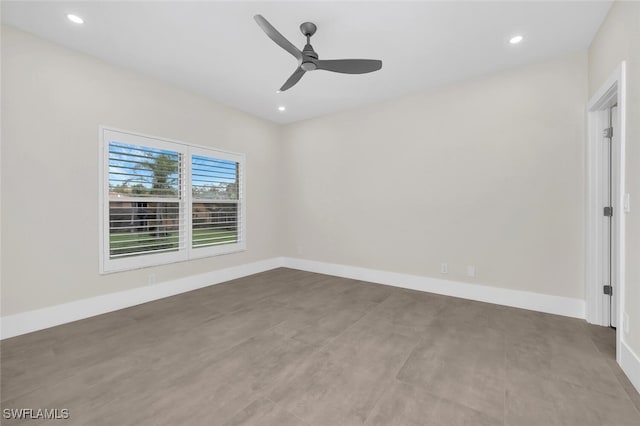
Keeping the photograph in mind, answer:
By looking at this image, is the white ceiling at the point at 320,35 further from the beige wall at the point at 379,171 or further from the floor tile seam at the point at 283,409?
the floor tile seam at the point at 283,409

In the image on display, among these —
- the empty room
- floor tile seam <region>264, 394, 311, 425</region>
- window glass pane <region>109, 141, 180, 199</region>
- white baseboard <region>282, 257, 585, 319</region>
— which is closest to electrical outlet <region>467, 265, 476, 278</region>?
the empty room

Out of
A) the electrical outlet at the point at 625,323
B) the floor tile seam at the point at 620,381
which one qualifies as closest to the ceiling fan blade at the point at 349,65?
the electrical outlet at the point at 625,323

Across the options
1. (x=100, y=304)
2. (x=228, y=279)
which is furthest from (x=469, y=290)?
(x=100, y=304)

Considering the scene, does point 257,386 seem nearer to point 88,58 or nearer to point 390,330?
point 390,330

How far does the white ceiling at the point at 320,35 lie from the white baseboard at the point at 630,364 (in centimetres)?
271

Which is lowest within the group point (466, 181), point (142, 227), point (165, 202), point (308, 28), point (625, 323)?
point (625, 323)

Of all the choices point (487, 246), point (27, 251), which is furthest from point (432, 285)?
point (27, 251)

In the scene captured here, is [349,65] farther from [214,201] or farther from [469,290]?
[469,290]

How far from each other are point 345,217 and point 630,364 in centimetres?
349

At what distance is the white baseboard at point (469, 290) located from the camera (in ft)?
9.91

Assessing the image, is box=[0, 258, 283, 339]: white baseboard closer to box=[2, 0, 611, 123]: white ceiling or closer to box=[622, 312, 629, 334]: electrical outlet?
box=[2, 0, 611, 123]: white ceiling

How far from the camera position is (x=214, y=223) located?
4.39 m

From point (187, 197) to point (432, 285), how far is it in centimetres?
Result: 376

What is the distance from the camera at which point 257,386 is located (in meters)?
1.84
